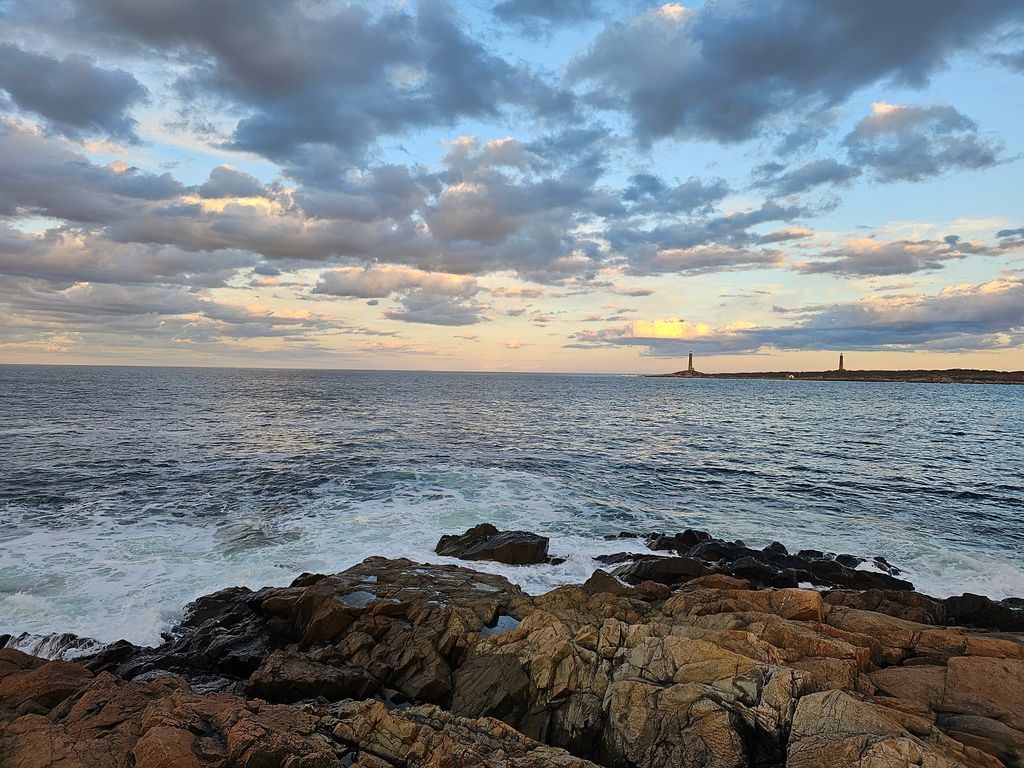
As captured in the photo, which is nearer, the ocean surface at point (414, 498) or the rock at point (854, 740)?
the rock at point (854, 740)

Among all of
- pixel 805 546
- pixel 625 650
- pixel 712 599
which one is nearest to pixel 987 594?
pixel 805 546

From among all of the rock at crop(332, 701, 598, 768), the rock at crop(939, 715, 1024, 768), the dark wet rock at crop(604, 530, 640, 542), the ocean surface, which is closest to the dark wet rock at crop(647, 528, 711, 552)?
the dark wet rock at crop(604, 530, 640, 542)

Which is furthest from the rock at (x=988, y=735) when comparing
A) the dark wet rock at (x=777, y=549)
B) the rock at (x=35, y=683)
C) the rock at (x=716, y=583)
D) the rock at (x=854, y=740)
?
the rock at (x=35, y=683)

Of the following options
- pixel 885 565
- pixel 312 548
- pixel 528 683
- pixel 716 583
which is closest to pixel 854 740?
pixel 528 683

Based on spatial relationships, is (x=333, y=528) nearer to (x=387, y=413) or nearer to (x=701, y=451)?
(x=701, y=451)

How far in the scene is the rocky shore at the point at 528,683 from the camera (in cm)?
796

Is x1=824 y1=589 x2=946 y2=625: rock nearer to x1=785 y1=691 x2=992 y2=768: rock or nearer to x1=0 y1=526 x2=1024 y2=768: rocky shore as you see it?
x1=0 y1=526 x2=1024 y2=768: rocky shore

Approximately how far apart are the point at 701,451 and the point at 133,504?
38579 millimetres

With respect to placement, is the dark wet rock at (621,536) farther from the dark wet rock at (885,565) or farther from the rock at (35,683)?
the rock at (35,683)

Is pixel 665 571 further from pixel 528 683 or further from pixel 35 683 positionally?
pixel 35 683

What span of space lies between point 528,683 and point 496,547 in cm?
898

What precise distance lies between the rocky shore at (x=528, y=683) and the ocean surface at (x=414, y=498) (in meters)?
3.40

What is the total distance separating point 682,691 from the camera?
9.34 m

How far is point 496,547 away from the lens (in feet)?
63.8
